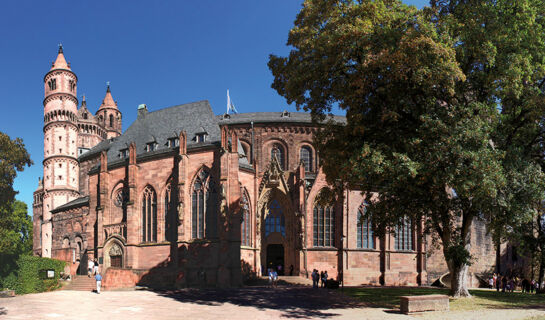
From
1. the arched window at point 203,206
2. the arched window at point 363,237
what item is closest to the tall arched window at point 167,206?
the arched window at point 203,206

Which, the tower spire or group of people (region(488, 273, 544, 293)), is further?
the tower spire

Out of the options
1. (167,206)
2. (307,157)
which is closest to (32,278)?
(167,206)

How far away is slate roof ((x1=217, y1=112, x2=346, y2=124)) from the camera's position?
4562cm

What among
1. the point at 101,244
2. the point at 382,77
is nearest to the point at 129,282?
the point at 101,244

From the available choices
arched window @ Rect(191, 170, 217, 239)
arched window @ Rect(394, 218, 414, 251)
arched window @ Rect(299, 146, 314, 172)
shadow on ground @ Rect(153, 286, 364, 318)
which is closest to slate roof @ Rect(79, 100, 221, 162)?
arched window @ Rect(191, 170, 217, 239)

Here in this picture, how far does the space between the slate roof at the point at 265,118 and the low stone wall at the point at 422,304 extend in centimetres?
2831

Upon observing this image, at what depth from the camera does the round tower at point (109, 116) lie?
80.3m

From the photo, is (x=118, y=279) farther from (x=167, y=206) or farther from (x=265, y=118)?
(x=265, y=118)

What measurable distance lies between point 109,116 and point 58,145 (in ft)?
67.7

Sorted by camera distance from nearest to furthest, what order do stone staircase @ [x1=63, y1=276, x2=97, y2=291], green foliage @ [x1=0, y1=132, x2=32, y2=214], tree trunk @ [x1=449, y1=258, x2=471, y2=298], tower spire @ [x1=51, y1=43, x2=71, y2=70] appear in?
tree trunk @ [x1=449, y1=258, x2=471, y2=298] → stone staircase @ [x1=63, y1=276, x2=97, y2=291] → green foliage @ [x1=0, y1=132, x2=32, y2=214] → tower spire @ [x1=51, y1=43, x2=71, y2=70]

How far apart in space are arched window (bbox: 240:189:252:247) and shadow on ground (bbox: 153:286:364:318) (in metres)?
7.36

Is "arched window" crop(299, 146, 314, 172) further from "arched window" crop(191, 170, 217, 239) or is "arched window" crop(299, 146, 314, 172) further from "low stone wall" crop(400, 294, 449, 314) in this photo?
"low stone wall" crop(400, 294, 449, 314)

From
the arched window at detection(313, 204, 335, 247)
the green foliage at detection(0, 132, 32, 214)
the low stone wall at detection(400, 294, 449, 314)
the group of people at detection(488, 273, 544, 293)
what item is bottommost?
the group of people at detection(488, 273, 544, 293)

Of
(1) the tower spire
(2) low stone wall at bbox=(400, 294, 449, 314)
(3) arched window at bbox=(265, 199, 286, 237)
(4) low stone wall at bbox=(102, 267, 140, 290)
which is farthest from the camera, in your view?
(1) the tower spire
